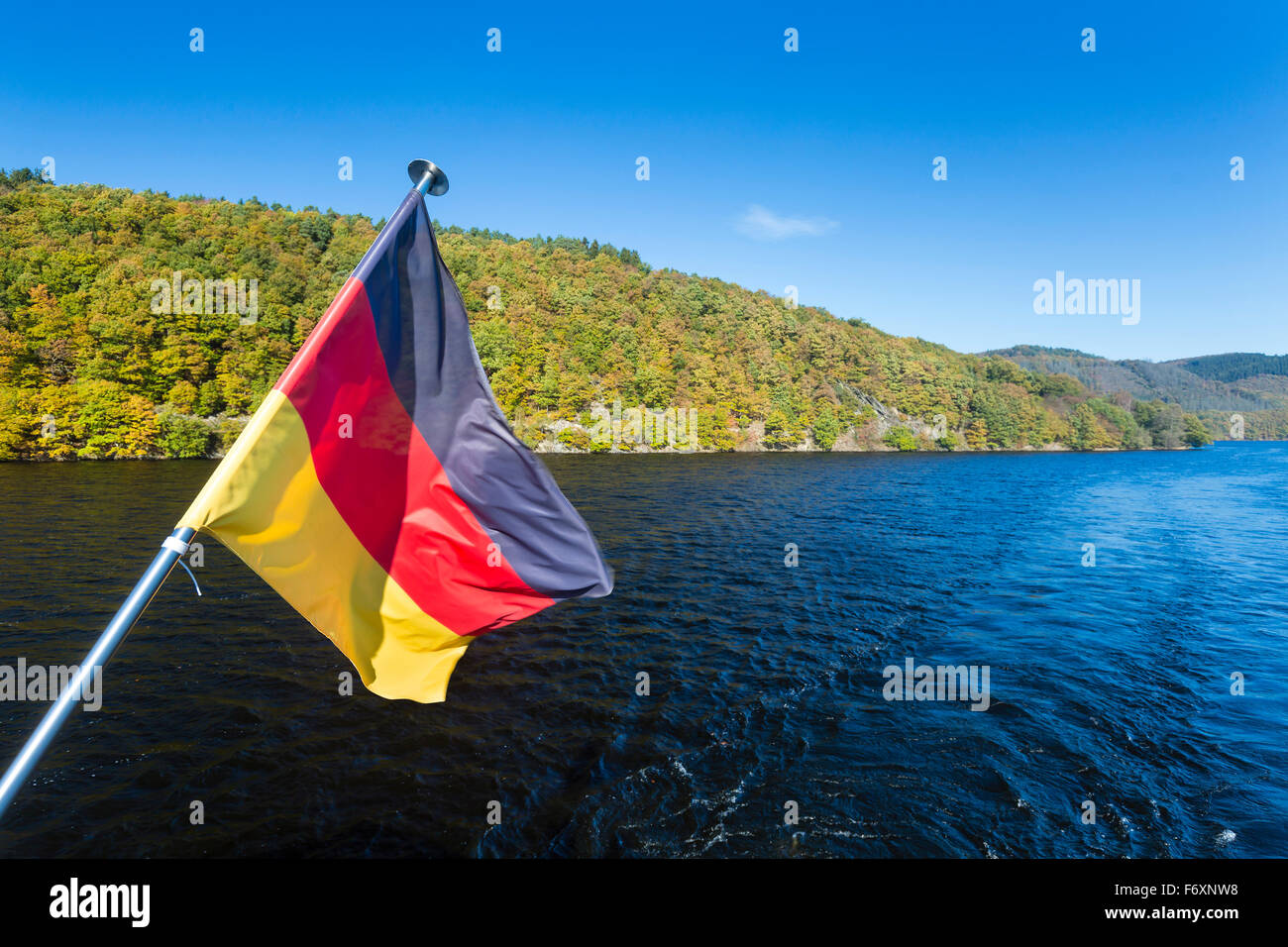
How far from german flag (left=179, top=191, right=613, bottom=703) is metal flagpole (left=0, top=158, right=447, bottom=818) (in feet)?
3.65

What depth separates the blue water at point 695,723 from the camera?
339 inches

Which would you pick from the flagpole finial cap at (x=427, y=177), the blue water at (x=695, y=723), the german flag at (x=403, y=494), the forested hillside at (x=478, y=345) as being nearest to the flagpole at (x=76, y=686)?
the german flag at (x=403, y=494)

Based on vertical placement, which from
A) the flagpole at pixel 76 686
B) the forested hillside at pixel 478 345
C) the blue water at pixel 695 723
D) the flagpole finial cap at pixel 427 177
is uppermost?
the forested hillside at pixel 478 345

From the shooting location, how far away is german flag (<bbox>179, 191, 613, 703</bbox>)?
214 inches

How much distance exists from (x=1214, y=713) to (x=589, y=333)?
4586 inches

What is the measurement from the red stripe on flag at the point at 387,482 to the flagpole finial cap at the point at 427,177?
1142 mm

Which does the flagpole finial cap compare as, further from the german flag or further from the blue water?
the blue water

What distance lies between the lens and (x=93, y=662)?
10.8 feet

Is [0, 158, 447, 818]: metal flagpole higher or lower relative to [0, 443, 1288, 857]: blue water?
higher

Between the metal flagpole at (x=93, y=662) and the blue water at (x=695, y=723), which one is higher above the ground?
the metal flagpole at (x=93, y=662)

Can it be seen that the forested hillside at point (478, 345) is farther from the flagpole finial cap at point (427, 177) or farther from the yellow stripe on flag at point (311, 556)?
the flagpole finial cap at point (427, 177)

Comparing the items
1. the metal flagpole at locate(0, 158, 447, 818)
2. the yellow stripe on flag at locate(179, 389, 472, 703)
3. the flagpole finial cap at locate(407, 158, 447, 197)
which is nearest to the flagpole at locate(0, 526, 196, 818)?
the metal flagpole at locate(0, 158, 447, 818)

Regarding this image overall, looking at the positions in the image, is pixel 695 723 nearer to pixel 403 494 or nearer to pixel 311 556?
pixel 403 494
